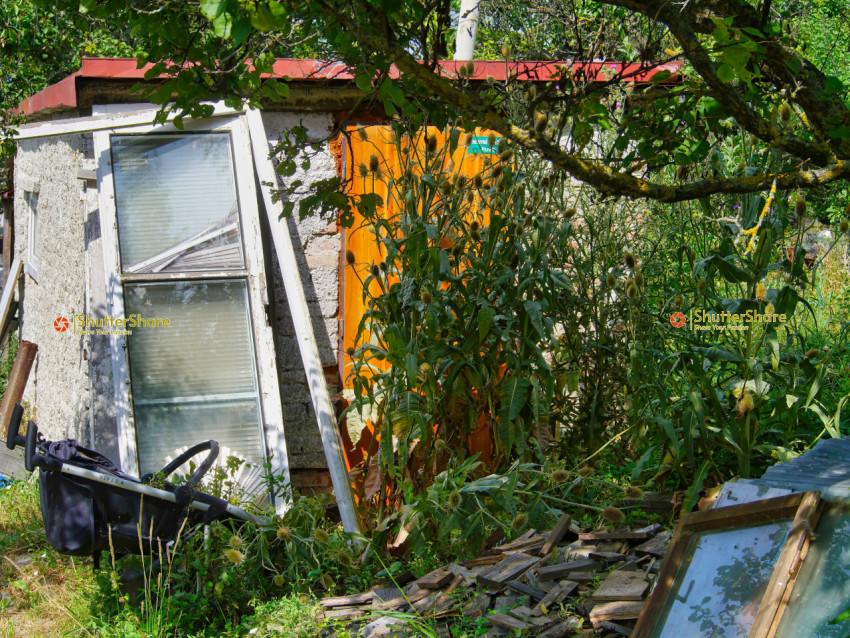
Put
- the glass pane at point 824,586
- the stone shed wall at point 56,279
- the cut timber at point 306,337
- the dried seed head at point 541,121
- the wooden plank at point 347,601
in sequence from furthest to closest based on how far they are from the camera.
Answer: the stone shed wall at point 56,279
the cut timber at point 306,337
the dried seed head at point 541,121
the wooden plank at point 347,601
the glass pane at point 824,586

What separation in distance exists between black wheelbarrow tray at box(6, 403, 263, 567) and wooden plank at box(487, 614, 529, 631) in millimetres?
1283

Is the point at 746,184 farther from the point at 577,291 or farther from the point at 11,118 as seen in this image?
the point at 11,118

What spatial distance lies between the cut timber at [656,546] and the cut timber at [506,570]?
0.40m

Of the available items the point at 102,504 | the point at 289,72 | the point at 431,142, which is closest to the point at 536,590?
the point at 102,504

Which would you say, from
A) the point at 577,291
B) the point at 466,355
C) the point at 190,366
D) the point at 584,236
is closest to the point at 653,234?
the point at 584,236

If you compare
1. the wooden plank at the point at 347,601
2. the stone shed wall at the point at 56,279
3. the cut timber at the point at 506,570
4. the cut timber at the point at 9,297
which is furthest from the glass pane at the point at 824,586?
the cut timber at the point at 9,297

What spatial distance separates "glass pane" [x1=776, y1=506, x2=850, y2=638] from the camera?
5.91 feet

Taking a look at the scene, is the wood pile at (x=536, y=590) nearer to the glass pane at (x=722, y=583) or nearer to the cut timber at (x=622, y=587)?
the cut timber at (x=622, y=587)

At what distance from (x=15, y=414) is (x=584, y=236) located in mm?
3013

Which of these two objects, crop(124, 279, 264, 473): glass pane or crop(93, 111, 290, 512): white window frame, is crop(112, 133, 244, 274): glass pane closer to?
crop(93, 111, 290, 512): white window frame

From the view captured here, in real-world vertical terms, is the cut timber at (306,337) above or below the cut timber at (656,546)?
above

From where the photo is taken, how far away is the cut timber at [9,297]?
21.0 ft

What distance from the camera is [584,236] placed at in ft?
14.4

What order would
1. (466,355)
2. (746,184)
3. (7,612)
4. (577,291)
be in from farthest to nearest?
(577,291) < (7,612) < (466,355) < (746,184)
